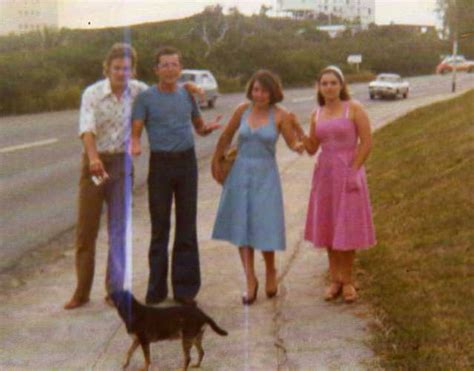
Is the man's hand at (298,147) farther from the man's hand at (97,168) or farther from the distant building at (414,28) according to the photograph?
the distant building at (414,28)

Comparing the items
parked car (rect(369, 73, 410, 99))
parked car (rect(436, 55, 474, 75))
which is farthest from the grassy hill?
parked car (rect(369, 73, 410, 99))

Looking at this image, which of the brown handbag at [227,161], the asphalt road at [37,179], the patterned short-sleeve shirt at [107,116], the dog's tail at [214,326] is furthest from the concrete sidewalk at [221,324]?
the asphalt road at [37,179]

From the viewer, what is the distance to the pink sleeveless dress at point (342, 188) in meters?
6.89

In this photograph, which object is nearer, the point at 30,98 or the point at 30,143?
the point at 30,143

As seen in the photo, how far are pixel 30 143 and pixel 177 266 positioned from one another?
51.3 feet

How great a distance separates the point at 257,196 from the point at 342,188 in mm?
628

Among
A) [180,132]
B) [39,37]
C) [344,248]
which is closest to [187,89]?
[180,132]

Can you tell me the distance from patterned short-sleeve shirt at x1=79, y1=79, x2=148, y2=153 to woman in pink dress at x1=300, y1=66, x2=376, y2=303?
132 centimetres

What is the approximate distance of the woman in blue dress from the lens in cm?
692

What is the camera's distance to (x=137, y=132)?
21.8 ft

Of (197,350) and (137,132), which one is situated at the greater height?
(137,132)

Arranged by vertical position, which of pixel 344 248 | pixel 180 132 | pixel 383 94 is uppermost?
pixel 180 132

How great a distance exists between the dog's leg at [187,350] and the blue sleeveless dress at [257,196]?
1.53 m

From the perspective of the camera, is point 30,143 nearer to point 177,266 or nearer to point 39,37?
point 177,266
